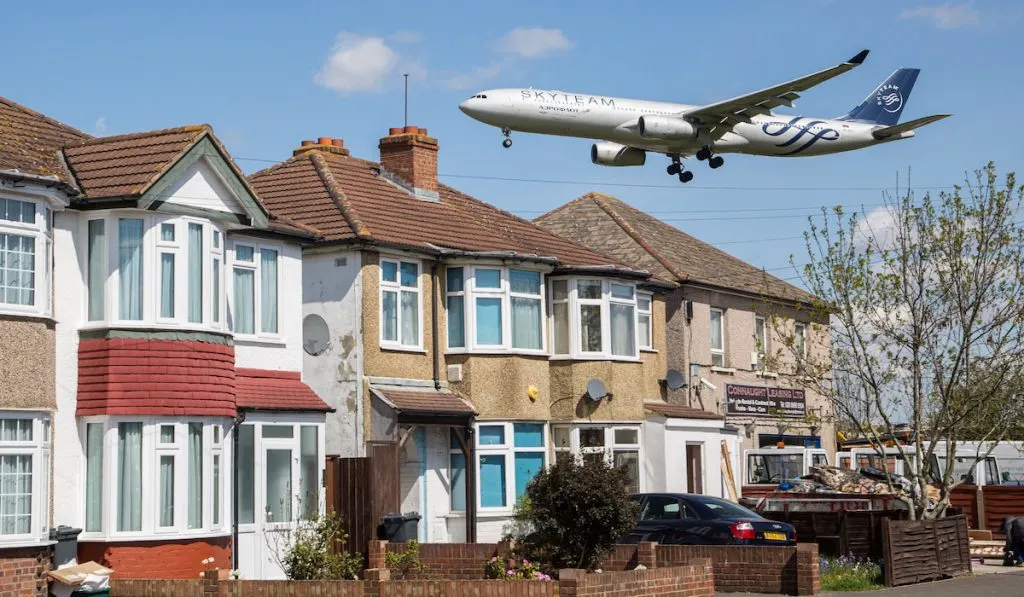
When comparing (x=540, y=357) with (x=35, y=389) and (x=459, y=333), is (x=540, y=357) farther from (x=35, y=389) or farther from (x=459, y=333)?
(x=35, y=389)

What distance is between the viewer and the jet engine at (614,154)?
36250 mm

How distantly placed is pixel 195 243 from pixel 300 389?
13.3ft

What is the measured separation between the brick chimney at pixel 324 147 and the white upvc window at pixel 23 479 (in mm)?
13762

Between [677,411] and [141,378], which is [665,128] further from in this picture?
[141,378]

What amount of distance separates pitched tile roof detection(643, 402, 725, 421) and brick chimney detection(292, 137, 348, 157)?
904 cm

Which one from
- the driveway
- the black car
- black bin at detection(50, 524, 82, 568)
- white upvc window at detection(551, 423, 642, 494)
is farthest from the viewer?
white upvc window at detection(551, 423, 642, 494)

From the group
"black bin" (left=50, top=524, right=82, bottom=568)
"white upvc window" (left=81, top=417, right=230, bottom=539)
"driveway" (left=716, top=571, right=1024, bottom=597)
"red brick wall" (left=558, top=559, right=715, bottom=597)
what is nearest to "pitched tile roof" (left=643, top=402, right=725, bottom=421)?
"driveway" (left=716, top=571, right=1024, bottom=597)

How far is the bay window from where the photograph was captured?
A: 98.1 ft

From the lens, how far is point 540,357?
28.9 m

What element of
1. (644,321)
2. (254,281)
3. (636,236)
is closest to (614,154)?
(636,236)

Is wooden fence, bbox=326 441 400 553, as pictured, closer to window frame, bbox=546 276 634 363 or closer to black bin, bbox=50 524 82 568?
black bin, bbox=50 524 82 568

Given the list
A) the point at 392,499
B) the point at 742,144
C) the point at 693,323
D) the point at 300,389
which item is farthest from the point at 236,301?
the point at 742,144

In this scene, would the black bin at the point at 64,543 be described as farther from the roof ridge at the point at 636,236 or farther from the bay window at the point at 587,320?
the roof ridge at the point at 636,236

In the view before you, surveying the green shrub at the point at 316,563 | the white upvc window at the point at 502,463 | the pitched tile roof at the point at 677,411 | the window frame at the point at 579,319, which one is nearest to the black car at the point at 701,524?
the green shrub at the point at 316,563
